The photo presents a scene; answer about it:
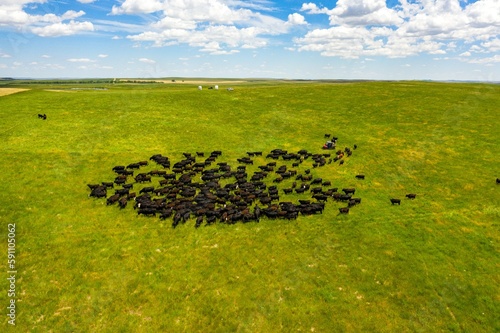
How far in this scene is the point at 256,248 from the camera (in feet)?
66.6

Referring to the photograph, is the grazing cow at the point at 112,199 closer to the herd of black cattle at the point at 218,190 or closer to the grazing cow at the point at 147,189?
the herd of black cattle at the point at 218,190

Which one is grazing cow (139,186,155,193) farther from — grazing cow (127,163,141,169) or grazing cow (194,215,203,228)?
grazing cow (194,215,203,228)

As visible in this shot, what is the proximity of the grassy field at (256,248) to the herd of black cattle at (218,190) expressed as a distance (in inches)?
34.0

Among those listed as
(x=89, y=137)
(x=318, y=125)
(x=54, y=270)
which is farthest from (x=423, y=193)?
(x=89, y=137)

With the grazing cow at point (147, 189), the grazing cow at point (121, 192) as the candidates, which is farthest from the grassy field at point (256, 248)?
the grazing cow at point (147, 189)

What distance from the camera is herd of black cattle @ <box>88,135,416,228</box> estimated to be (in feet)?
78.7

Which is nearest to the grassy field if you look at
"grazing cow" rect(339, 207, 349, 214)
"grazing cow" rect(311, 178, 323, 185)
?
"grazing cow" rect(339, 207, 349, 214)

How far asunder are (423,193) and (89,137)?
40076mm

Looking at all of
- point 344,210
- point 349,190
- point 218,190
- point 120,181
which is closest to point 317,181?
point 349,190

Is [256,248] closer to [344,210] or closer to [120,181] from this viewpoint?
[344,210]

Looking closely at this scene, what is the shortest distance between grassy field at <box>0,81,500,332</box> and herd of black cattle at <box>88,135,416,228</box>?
86 centimetres

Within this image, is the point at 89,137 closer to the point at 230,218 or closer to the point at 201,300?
the point at 230,218

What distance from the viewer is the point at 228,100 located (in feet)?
198

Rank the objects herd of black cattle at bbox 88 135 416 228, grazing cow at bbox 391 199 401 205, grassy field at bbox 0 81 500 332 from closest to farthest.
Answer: grassy field at bbox 0 81 500 332 → herd of black cattle at bbox 88 135 416 228 → grazing cow at bbox 391 199 401 205
